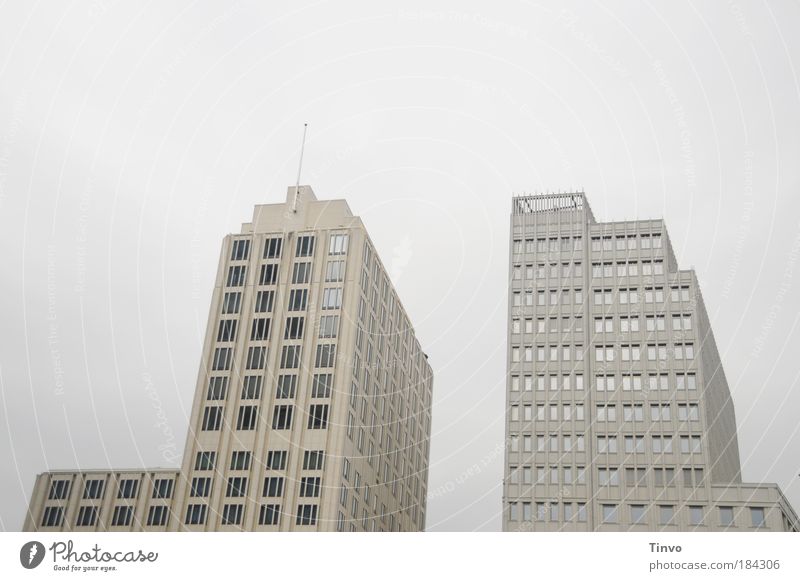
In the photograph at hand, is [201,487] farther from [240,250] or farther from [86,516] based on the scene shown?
[240,250]

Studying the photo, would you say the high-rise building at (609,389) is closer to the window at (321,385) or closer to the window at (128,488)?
the window at (321,385)

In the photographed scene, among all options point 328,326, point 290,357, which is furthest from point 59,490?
point 328,326

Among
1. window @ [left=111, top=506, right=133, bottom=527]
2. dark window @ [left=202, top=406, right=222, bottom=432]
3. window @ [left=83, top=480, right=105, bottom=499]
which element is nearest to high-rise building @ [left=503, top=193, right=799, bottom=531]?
dark window @ [left=202, top=406, right=222, bottom=432]

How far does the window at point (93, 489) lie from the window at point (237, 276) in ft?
104

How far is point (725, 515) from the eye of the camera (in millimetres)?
78750

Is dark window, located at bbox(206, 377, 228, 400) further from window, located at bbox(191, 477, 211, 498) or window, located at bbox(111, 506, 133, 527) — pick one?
window, located at bbox(111, 506, 133, 527)

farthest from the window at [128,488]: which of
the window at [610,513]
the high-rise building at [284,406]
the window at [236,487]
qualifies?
the window at [610,513]

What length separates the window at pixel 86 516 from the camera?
103 m

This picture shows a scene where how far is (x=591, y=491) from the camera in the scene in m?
86.2

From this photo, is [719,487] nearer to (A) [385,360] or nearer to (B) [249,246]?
(A) [385,360]

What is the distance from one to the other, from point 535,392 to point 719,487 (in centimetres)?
2231

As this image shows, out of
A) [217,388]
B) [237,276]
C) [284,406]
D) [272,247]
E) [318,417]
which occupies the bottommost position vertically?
[318,417]

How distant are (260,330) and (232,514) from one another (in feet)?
73.0

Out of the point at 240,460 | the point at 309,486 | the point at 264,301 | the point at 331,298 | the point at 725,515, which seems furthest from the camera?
the point at 264,301
